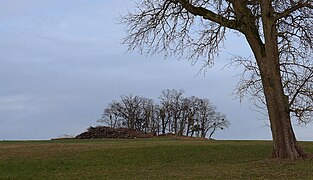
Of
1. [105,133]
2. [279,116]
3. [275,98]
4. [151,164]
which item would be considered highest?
[105,133]

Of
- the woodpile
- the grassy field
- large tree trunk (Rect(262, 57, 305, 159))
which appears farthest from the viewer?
the woodpile

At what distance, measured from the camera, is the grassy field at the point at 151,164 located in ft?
59.7

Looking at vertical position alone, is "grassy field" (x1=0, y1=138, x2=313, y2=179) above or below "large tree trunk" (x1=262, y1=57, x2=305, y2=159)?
below

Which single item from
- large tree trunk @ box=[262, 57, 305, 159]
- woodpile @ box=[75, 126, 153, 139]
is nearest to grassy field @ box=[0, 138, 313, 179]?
large tree trunk @ box=[262, 57, 305, 159]

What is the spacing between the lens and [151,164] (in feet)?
75.7

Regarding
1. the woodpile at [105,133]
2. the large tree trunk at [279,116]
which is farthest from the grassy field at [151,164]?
the woodpile at [105,133]

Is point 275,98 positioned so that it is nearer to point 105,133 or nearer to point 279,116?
point 279,116

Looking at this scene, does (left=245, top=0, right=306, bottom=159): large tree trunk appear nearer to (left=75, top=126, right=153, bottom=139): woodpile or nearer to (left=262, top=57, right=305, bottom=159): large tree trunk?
(left=262, top=57, right=305, bottom=159): large tree trunk

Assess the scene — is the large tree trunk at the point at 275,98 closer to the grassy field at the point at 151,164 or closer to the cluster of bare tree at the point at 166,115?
the grassy field at the point at 151,164

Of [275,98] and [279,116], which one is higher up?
[275,98]

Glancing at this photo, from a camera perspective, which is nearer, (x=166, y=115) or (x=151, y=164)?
(x=151, y=164)

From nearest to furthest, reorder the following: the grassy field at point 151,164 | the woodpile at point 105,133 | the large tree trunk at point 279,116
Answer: the grassy field at point 151,164 < the large tree trunk at point 279,116 < the woodpile at point 105,133

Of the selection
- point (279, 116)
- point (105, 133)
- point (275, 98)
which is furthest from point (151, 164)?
point (105, 133)

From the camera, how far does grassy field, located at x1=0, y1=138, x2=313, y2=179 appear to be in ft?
59.7
